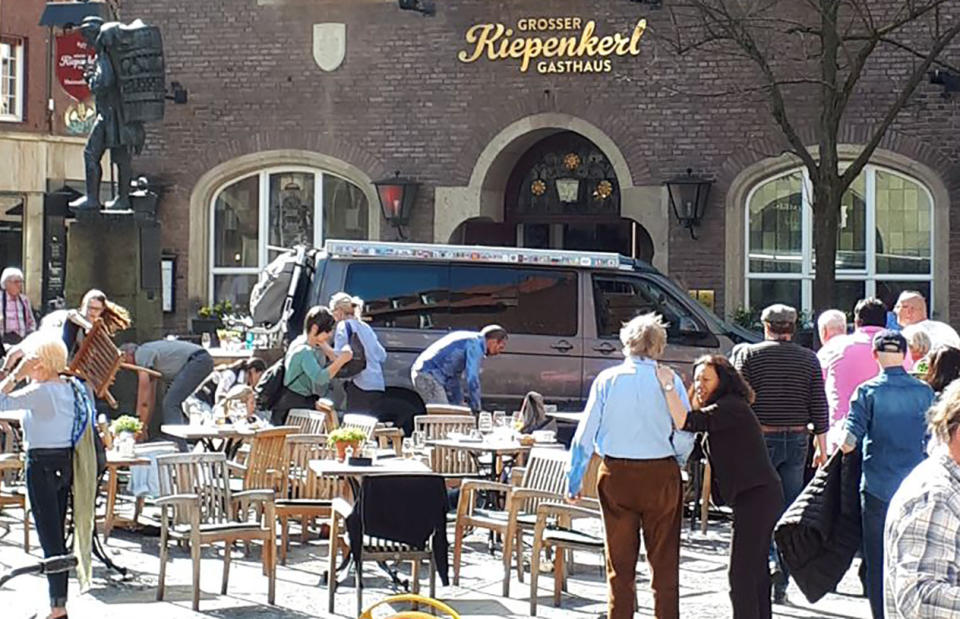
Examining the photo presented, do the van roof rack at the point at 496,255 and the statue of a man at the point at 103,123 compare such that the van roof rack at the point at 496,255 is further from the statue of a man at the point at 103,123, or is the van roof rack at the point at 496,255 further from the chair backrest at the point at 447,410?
the chair backrest at the point at 447,410

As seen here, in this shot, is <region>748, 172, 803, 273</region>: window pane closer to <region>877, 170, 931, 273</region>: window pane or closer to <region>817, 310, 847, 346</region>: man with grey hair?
<region>877, 170, 931, 273</region>: window pane

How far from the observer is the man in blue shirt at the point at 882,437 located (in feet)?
28.3

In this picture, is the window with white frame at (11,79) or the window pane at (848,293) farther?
the window with white frame at (11,79)

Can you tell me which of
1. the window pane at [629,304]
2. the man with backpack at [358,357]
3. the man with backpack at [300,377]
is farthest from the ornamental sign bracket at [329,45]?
the man with backpack at [300,377]

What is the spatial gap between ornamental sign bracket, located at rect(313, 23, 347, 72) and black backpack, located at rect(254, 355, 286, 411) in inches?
409

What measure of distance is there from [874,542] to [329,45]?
16579mm

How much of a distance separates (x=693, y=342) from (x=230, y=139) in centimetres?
1000

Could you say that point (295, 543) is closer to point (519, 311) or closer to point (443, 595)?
point (443, 595)

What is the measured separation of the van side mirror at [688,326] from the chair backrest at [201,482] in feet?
22.2

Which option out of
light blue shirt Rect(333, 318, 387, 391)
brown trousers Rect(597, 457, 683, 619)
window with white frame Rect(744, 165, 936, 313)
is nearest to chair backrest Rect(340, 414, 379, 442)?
light blue shirt Rect(333, 318, 387, 391)

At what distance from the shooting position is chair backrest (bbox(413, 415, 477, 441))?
13.6m

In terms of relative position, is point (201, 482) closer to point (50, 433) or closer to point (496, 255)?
point (50, 433)

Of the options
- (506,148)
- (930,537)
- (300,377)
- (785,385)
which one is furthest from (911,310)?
(506,148)

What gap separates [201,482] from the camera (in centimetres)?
1072
